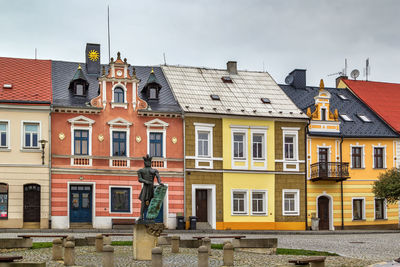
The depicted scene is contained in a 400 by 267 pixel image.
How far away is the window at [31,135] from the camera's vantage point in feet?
110

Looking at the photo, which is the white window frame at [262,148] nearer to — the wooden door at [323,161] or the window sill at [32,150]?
the wooden door at [323,161]

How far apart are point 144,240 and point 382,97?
30.0 m

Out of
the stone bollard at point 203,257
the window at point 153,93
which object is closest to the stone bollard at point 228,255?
the stone bollard at point 203,257

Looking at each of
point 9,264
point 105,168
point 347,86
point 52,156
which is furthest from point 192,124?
point 9,264

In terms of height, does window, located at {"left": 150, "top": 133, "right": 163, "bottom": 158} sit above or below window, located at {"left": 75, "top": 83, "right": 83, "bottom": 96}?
below

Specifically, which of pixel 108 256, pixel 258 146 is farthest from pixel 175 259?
pixel 258 146

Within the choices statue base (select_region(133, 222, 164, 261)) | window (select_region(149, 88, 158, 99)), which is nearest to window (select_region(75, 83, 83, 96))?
window (select_region(149, 88, 158, 99))

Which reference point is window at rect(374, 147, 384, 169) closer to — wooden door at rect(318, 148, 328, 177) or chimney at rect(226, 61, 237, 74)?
wooden door at rect(318, 148, 328, 177)

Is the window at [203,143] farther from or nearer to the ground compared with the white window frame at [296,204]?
farther from the ground

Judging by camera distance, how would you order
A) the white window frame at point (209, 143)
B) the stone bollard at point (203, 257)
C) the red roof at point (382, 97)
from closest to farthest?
the stone bollard at point (203, 257)
the white window frame at point (209, 143)
the red roof at point (382, 97)

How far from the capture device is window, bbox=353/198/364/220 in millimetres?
39844

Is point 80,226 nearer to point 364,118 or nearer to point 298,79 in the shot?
point 298,79

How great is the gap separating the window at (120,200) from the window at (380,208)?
15.7m

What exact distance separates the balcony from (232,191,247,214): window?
4.45 metres
